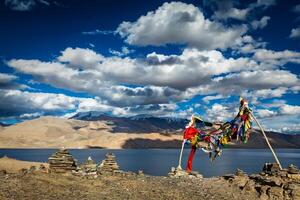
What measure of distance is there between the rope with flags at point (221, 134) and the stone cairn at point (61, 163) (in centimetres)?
1506

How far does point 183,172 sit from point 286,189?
16.8m

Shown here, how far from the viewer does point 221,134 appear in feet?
149

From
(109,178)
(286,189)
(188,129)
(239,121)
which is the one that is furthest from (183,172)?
(286,189)

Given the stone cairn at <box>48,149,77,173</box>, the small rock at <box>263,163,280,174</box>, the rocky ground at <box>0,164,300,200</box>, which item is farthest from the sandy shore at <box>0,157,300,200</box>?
the stone cairn at <box>48,149,77,173</box>

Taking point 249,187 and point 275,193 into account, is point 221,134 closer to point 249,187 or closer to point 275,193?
point 249,187

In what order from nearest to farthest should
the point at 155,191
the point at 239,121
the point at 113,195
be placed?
the point at 113,195 → the point at 155,191 → the point at 239,121

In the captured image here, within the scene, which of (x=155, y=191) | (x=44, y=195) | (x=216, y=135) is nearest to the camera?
(x=44, y=195)

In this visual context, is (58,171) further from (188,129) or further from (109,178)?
(188,129)

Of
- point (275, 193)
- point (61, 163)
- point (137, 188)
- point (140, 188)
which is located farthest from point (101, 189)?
point (275, 193)

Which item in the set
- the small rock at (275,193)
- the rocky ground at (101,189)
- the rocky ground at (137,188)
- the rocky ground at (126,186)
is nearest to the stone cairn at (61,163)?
the rocky ground at (126,186)

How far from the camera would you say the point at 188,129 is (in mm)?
47312

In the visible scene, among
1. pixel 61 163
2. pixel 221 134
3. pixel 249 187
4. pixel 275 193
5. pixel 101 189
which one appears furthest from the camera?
pixel 221 134

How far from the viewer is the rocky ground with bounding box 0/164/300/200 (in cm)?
2634

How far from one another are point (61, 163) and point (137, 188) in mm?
10217
